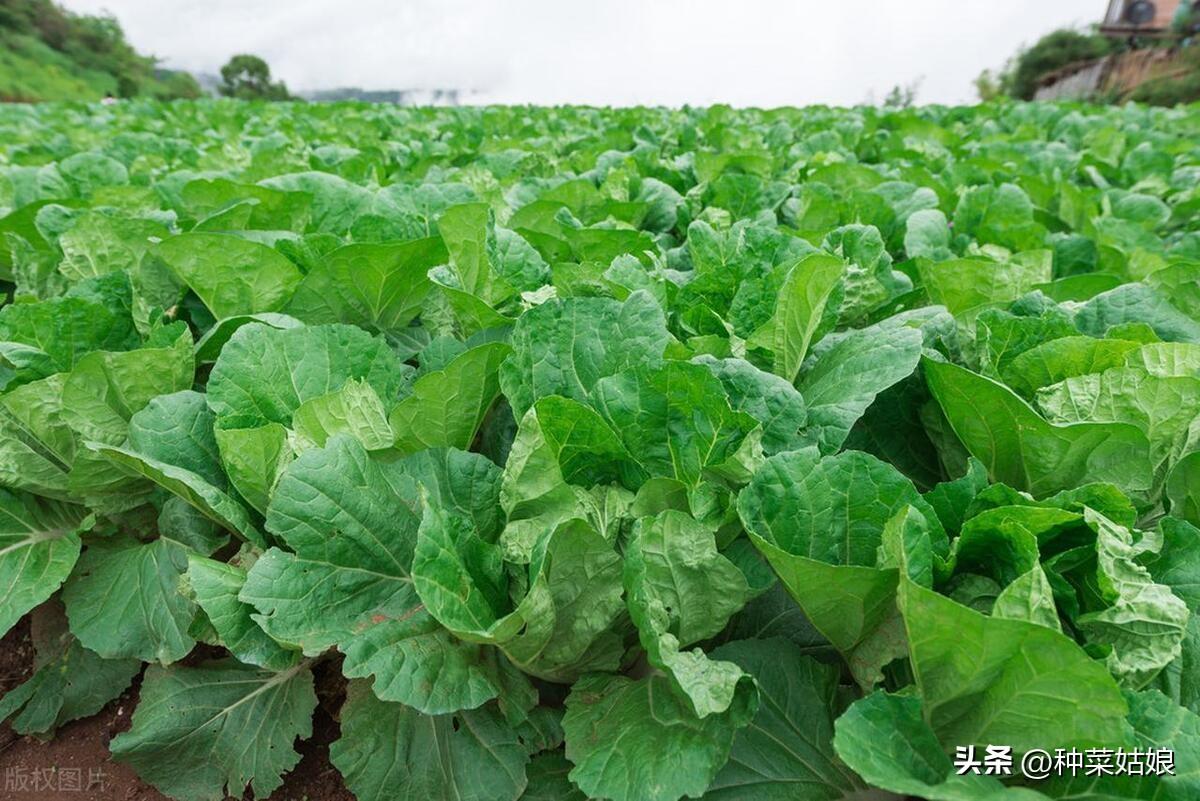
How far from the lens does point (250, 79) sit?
51062 mm

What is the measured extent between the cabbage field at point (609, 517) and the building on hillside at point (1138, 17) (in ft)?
112

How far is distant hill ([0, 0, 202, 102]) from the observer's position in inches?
1100

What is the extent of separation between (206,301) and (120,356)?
41 centimetres

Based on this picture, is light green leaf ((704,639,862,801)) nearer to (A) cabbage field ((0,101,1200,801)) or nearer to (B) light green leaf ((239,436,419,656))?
(A) cabbage field ((0,101,1200,801))

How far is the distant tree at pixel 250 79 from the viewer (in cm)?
4547

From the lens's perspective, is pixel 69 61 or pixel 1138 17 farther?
pixel 69 61

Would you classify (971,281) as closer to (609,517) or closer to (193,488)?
(609,517)

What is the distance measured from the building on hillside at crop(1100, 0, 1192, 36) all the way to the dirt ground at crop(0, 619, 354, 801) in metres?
34.9

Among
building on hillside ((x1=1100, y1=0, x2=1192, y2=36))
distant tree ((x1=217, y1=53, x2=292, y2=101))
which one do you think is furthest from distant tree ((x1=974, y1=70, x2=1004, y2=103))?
distant tree ((x1=217, y1=53, x2=292, y2=101))

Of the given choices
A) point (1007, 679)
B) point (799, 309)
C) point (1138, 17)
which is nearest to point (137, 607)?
point (799, 309)

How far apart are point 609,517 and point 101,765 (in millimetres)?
1636

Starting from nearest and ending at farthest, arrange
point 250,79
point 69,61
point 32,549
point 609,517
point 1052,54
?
point 609,517, point 32,549, point 1052,54, point 69,61, point 250,79

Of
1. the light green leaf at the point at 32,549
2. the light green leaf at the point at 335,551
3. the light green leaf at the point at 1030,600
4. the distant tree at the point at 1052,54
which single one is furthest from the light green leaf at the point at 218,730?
the distant tree at the point at 1052,54

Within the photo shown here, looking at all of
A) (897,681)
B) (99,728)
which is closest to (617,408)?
(897,681)
